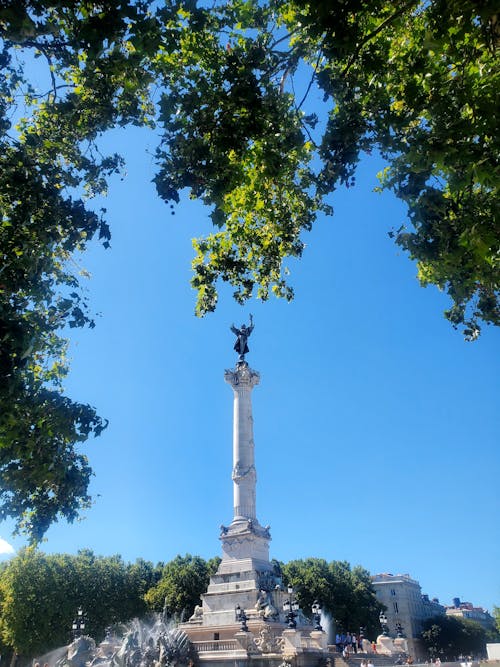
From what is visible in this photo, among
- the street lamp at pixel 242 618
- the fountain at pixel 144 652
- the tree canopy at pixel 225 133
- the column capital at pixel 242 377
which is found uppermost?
the column capital at pixel 242 377

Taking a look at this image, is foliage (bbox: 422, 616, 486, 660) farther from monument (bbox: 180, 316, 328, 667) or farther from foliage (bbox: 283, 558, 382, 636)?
monument (bbox: 180, 316, 328, 667)

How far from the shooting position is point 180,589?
48688 mm

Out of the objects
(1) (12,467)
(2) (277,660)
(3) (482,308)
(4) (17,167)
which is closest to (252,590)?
(2) (277,660)

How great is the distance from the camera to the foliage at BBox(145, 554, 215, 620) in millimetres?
47469

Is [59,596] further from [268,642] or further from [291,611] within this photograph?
[291,611]

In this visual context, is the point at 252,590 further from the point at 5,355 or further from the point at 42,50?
the point at 42,50

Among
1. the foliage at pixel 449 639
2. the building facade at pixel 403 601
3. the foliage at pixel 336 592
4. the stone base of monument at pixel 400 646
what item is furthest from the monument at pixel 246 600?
the building facade at pixel 403 601

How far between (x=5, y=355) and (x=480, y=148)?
8895 mm

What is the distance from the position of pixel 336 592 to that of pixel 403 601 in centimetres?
5622

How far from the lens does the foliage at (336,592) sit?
51.8m

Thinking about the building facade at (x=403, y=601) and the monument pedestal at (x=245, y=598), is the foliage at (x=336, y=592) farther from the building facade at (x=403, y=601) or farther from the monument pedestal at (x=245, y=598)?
the building facade at (x=403, y=601)

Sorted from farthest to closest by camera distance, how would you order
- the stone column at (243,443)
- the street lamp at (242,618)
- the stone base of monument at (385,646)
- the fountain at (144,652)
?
the stone column at (243,443) → the stone base of monument at (385,646) → the street lamp at (242,618) → the fountain at (144,652)

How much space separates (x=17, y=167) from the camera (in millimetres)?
10914

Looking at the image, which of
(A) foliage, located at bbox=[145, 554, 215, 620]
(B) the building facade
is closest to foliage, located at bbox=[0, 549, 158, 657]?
(A) foliage, located at bbox=[145, 554, 215, 620]
